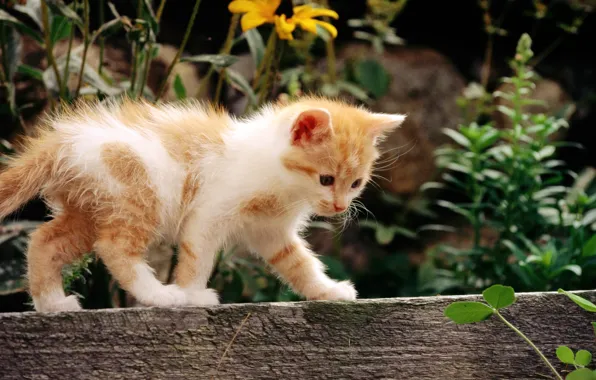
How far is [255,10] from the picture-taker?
1.53 meters

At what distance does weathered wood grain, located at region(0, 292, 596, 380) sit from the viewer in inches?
38.9

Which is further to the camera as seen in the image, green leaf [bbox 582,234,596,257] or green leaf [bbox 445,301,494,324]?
green leaf [bbox 582,234,596,257]

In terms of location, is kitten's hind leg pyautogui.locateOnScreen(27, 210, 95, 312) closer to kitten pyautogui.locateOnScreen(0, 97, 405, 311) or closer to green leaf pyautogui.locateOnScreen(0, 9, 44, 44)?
kitten pyautogui.locateOnScreen(0, 97, 405, 311)

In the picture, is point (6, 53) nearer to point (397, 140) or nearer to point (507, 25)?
point (397, 140)

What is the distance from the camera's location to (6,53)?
1.71 meters

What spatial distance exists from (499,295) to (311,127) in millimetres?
504

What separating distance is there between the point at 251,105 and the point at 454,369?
1015mm

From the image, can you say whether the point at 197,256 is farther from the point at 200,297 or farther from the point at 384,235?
the point at 384,235

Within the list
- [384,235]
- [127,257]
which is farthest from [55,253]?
[384,235]

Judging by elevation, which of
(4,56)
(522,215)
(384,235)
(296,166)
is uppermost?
(4,56)

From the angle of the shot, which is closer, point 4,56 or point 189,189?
point 189,189

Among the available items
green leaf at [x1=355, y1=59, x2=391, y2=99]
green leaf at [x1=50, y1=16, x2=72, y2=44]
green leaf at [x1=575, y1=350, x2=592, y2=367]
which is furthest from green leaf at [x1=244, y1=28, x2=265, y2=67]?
green leaf at [x1=575, y1=350, x2=592, y2=367]

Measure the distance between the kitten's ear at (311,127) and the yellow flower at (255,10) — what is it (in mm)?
337

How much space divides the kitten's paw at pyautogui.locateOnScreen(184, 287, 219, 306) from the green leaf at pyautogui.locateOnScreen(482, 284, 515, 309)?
0.49 m
